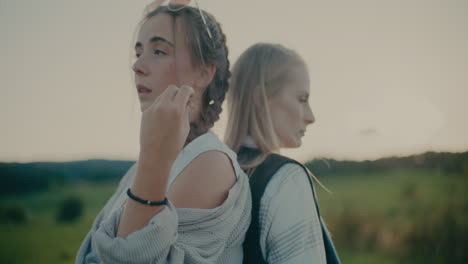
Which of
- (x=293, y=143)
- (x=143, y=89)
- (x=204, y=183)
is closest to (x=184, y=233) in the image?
(x=204, y=183)

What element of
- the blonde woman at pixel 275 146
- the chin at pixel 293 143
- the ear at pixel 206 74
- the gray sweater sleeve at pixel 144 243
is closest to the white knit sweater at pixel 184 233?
the gray sweater sleeve at pixel 144 243

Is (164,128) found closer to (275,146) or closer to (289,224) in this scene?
(289,224)

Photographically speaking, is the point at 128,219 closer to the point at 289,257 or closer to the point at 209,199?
the point at 209,199

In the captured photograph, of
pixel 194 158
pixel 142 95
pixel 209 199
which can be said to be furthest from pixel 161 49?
pixel 209 199

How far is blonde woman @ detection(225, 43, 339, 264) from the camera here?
162 cm

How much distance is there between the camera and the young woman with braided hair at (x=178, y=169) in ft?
3.45

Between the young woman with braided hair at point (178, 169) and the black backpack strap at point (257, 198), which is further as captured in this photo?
the black backpack strap at point (257, 198)

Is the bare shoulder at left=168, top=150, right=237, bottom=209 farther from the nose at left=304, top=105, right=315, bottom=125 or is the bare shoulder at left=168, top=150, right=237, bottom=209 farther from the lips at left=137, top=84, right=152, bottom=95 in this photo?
the nose at left=304, top=105, right=315, bottom=125

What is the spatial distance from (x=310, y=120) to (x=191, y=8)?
2.94 feet

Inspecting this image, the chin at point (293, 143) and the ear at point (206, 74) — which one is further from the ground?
the ear at point (206, 74)

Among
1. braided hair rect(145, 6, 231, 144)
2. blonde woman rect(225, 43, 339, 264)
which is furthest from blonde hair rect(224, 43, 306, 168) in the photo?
braided hair rect(145, 6, 231, 144)

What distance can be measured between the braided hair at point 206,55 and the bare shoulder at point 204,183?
24 centimetres

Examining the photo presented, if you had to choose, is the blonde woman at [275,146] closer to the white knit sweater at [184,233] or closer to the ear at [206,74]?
the white knit sweater at [184,233]

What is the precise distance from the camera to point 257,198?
169cm
